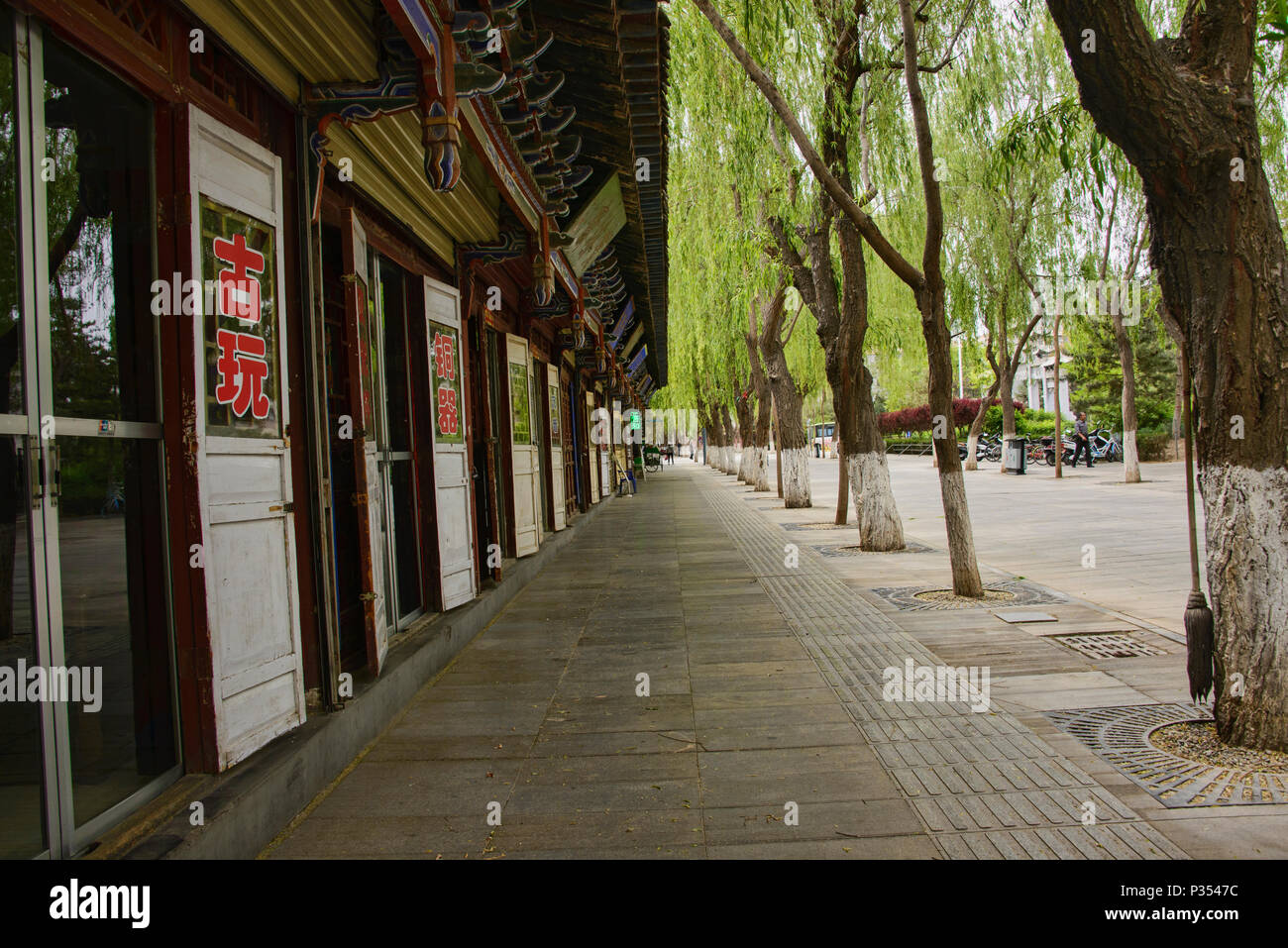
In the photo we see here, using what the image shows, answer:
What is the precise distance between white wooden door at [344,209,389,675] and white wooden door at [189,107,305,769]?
2.92 ft

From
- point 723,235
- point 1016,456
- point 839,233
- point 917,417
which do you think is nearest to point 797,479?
point 723,235

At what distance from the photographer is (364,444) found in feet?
15.3

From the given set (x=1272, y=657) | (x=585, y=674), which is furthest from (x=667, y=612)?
(x=1272, y=657)

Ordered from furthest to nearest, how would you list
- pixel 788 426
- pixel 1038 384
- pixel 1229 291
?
pixel 1038 384 → pixel 788 426 → pixel 1229 291

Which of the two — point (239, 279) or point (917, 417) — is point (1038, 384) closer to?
point (917, 417)

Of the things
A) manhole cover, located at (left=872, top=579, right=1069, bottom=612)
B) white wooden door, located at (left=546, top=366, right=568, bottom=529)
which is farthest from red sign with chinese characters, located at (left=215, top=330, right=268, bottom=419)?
white wooden door, located at (left=546, top=366, right=568, bottom=529)

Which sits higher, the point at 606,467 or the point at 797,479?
the point at 606,467

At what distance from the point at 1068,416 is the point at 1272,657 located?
50111mm

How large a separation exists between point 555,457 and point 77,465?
10.2m

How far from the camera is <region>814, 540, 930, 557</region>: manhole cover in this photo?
415 inches

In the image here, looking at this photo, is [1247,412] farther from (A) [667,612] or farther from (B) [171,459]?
(A) [667,612]

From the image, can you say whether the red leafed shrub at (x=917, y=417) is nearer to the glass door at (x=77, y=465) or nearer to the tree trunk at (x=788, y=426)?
the tree trunk at (x=788, y=426)

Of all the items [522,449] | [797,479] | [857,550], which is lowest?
[857,550]

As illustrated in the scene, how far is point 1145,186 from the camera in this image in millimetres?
4020
